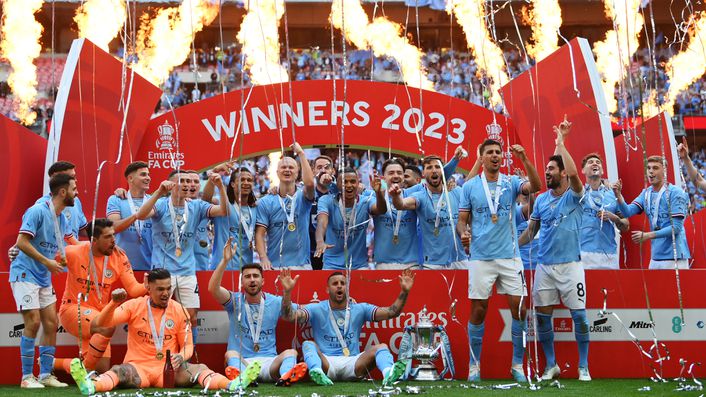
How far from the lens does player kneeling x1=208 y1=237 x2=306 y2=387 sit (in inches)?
334

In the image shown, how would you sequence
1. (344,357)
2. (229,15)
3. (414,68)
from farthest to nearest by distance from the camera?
1. (229,15)
2. (414,68)
3. (344,357)

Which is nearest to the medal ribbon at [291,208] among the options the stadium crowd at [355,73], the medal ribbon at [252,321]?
the medal ribbon at [252,321]

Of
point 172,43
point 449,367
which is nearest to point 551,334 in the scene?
point 449,367

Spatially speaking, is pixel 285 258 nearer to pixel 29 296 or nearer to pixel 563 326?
pixel 29 296

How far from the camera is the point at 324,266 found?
9.76 metres

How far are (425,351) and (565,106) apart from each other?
435 centimetres

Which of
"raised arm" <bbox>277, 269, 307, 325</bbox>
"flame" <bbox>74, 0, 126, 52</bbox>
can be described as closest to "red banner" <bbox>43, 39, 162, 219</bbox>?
"raised arm" <bbox>277, 269, 307, 325</bbox>

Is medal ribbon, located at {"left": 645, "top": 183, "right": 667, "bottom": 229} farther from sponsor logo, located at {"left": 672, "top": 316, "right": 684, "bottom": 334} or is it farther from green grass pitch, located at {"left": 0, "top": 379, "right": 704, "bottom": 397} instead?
green grass pitch, located at {"left": 0, "top": 379, "right": 704, "bottom": 397}

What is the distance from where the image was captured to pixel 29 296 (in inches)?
325

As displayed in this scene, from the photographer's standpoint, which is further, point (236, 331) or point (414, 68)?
point (414, 68)

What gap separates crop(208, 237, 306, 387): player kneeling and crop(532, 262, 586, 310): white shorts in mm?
2387

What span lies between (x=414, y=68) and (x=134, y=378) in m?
15.5

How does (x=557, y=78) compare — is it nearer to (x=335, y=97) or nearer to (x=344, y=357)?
(x=335, y=97)

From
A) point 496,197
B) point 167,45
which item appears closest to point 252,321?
point 496,197
